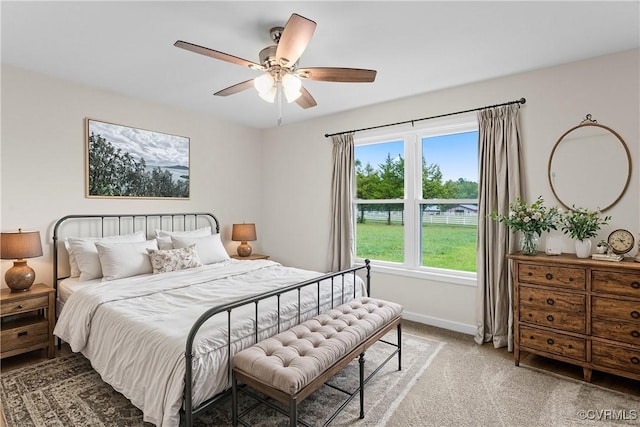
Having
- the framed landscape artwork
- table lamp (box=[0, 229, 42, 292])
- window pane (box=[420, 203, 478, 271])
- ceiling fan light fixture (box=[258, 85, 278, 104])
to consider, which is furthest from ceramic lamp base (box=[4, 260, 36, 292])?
window pane (box=[420, 203, 478, 271])

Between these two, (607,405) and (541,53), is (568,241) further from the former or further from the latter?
(541,53)

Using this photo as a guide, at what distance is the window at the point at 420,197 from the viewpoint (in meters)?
3.66

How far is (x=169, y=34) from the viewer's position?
7.96 feet

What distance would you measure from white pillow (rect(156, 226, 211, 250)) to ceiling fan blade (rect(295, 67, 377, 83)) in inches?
98.4

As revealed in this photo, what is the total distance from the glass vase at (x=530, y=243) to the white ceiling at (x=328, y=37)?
1560 millimetres

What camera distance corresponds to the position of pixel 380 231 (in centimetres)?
431

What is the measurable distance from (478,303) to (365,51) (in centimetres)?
270

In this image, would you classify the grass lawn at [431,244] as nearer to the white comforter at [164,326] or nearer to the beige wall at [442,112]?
the beige wall at [442,112]

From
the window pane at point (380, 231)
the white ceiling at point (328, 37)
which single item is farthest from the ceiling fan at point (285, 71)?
the window pane at point (380, 231)

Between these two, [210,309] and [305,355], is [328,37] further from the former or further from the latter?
[305,355]

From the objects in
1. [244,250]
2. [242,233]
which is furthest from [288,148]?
[244,250]

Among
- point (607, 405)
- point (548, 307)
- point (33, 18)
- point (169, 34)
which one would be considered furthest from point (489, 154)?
Result: point (33, 18)

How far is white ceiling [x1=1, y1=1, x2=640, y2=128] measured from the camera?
6.94ft

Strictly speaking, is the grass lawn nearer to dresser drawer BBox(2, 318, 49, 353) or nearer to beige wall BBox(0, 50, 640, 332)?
beige wall BBox(0, 50, 640, 332)
